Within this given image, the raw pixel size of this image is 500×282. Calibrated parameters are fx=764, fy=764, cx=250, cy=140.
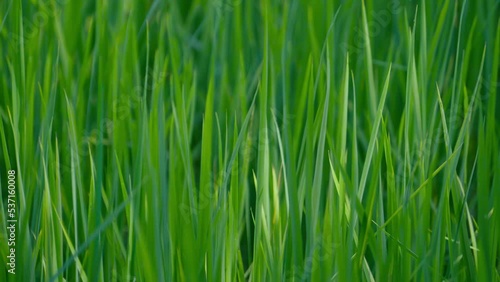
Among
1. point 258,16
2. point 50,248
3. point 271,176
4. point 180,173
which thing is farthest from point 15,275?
point 258,16

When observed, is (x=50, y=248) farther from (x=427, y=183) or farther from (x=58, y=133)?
(x=427, y=183)

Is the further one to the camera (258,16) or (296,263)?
(258,16)

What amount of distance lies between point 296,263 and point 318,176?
125 mm

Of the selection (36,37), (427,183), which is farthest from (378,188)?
(36,37)

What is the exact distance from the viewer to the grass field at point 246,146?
104 centimetres

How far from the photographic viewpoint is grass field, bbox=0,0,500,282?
1041 mm

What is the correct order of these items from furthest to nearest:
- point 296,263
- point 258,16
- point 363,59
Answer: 1. point 258,16
2. point 363,59
3. point 296,263

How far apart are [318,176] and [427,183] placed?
0.50 feet

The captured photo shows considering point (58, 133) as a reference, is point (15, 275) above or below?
below

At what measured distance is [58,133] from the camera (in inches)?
52.0

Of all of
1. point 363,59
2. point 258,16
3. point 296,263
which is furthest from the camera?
point 258,16

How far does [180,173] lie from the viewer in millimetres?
1146

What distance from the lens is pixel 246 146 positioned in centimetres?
116

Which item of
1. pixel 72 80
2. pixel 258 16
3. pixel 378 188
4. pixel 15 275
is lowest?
pixel 15 275
